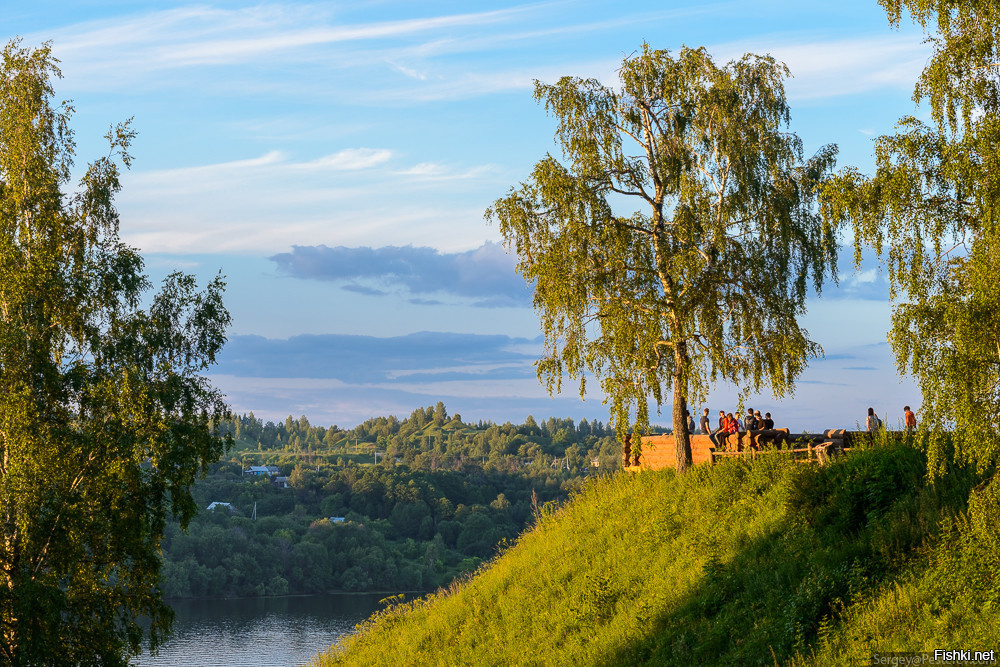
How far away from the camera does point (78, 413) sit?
24.5 m

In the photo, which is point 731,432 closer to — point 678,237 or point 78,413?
point 678,237

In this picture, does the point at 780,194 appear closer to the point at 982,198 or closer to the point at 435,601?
the point at 982,198

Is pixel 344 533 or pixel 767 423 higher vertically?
pixel 767 423

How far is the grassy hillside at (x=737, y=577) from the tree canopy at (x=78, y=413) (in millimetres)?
8502

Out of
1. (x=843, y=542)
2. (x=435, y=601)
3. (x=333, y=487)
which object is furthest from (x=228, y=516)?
(x=843, y=542)

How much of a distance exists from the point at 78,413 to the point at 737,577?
17112 millimetres

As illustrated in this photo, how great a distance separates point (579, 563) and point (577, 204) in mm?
11375

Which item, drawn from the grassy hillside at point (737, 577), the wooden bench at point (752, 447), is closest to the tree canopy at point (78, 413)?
the grassy hillside at point (737, 577)

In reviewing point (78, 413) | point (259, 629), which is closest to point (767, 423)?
point (78, 413)

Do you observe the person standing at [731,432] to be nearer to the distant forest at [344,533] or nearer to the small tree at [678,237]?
the small tree at [678,237]

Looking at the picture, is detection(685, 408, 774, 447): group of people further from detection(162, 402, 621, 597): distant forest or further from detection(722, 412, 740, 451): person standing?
detection(162, 402, 621, 597): distant forest

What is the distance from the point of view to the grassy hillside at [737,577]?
17.3 metres

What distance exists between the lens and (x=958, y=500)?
20.1 metres

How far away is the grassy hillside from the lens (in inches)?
682
